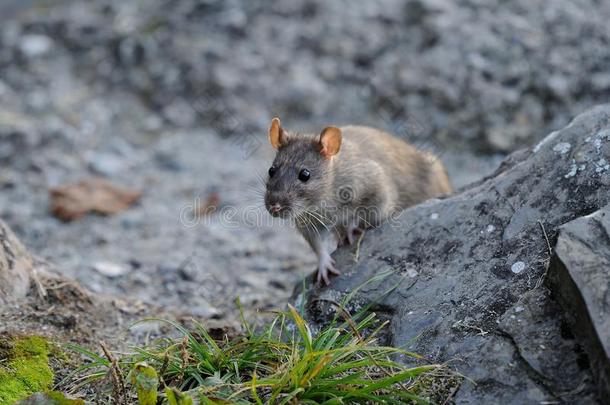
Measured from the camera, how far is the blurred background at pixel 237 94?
7492 mm

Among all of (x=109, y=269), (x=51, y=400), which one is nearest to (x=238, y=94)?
(x=109, y=269)

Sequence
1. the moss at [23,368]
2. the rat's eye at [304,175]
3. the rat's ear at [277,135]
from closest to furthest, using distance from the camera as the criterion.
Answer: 1. the moss at [23,368]
2. the rat's eye at [304,175]
3. the rat's ear at [277,135]

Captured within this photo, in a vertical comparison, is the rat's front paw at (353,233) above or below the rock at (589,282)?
below

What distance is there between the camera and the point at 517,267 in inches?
160

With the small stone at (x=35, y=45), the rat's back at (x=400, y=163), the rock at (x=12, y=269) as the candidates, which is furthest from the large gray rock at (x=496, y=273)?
the small stone at (x=35, y=45)

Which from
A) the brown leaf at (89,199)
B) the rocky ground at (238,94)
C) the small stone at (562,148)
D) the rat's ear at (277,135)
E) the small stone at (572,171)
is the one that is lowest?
the brown leaf at (89,199)

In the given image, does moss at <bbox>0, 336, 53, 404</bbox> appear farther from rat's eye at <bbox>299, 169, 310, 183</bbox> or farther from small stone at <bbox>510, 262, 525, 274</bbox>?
small stone at <bbox>510, 262, 525, 274</bbox>

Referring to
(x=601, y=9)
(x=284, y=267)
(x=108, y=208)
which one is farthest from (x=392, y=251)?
(x=601, y=9)

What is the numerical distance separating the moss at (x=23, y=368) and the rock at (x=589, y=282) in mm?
2663

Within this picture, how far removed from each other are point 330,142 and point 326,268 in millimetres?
Result: 961

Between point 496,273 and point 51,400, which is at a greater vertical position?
point 496,273

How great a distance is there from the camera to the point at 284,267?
22.5 feet

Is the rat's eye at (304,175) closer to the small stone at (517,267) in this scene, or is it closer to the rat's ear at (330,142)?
the rat's ear at (330,142)

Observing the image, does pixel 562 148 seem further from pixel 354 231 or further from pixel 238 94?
pixel 238 94
